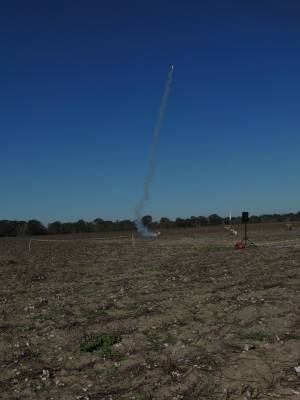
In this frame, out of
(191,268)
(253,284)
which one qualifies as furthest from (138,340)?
(191,268)

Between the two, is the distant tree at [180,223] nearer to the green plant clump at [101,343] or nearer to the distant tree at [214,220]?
the distant tree at [214,220]

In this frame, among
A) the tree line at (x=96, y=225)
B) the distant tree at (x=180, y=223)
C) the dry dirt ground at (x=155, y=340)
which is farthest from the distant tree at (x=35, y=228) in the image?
the dry dirt ground at (x=155, y=340)

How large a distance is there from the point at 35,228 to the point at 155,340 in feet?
440

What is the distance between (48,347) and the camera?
35.0 ft

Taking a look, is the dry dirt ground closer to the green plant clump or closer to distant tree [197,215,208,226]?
the green plant clump

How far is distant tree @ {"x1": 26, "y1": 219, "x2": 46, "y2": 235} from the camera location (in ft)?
455

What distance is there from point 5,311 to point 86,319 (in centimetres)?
294

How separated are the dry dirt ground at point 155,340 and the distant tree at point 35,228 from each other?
405 ft

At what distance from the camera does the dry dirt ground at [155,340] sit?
26.4 feet

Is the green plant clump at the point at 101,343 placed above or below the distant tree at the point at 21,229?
below

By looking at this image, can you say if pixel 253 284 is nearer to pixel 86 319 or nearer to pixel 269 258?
pixel 86 319

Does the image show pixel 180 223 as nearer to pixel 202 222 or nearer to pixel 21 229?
pixel 202 222

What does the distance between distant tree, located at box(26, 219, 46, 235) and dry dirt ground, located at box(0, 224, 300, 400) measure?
124m

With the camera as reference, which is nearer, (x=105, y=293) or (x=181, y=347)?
(x=181, y=347)
